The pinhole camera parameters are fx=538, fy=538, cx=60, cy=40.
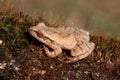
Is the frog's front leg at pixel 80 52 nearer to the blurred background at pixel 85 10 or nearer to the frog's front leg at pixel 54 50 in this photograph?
the frog's front leg at pixel 54 50

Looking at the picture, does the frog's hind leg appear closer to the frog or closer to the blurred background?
the frog

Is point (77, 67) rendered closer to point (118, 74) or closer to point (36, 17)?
point (118, 74)

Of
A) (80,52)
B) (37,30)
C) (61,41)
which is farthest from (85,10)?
(37,30)

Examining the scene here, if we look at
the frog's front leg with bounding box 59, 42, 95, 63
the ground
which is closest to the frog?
the frog's front leg with bounding box 59, 42, 95, 63

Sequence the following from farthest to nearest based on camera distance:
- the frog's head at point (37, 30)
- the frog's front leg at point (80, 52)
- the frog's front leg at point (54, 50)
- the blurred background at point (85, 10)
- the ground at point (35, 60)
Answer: the blurred background at point (85, 10) < the frog's front leg at point (80, 52) < the frog's front leg at point (54, 50) < the frog's head at point (37, 30) < the ground at point (35, 60)

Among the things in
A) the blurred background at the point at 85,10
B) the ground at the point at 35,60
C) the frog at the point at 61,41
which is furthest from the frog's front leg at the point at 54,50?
the blurred background at the point at 85,10

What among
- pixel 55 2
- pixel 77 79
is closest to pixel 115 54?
pixel 77 79

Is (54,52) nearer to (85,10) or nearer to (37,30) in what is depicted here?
(37,30)
